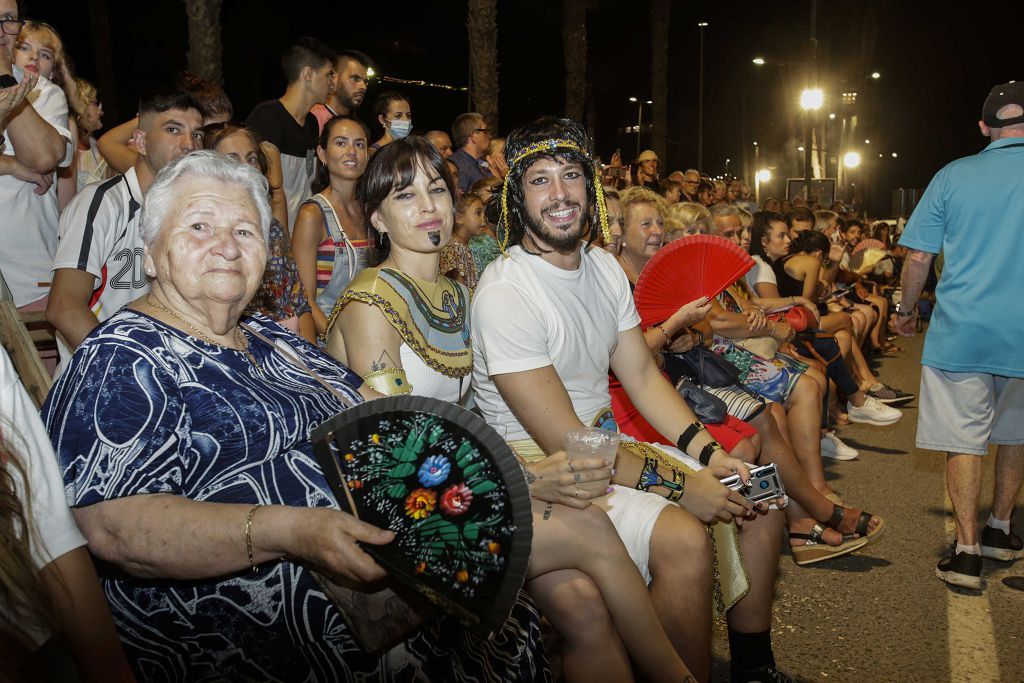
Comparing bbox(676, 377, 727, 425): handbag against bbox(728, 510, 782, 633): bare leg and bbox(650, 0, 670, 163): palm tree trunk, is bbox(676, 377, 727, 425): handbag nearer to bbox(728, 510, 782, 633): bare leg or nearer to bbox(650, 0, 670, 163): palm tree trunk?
bbox(728, 510, 782, 633): bare leg

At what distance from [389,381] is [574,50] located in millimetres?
15385

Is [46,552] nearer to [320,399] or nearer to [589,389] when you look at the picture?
[320,399]

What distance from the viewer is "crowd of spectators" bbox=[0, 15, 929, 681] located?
79.0 inches

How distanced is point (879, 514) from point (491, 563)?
4263 mm

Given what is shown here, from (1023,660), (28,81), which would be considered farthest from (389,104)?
(1023,660)

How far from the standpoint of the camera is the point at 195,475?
2.18 metres

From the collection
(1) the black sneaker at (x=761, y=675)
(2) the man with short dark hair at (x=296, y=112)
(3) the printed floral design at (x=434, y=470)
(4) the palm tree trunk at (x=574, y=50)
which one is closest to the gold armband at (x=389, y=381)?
(3) the printed floral design at (x=434, y=470)

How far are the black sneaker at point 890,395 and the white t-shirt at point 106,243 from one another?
750 cm

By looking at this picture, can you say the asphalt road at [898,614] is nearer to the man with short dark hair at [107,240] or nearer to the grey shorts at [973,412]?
the grey shorts at [973,412]

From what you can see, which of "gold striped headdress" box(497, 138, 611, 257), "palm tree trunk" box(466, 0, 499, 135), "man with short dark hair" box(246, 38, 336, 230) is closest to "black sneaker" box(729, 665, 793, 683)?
"gold striped headdress" box(497, 138, 611, 257)

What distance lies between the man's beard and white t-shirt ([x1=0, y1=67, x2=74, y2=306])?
7.13 feet

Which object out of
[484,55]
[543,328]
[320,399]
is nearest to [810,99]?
[484,55]

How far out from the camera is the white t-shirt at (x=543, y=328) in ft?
10.3

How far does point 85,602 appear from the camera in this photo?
6.06ft
